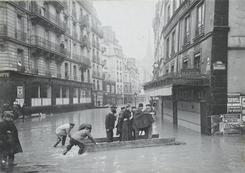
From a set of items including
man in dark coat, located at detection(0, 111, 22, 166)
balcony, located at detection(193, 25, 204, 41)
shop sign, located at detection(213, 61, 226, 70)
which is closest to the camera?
man in dark coat, located at detection(0, 111, 22, 166)

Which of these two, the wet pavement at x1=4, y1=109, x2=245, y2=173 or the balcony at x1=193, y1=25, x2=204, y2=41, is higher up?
the balcony at x1=193, y1=25, x2=204, y2=41

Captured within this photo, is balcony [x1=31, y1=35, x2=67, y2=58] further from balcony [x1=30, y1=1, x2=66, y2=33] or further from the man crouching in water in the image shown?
the man crouching in water

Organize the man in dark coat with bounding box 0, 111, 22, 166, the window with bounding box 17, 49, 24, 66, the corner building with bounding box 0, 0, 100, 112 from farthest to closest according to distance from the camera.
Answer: the window with bounding box 17, 49, 24, 66 < the corner building with bounding box 0, 0, 100, 112 < the man in dark coat with bounding box 0, 111, 22, 166

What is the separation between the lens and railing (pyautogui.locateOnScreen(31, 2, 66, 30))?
28.7m

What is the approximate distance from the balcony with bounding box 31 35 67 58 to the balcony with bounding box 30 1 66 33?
1687 mm

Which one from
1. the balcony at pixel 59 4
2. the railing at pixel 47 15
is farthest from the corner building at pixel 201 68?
the balcony at pixel 59 4

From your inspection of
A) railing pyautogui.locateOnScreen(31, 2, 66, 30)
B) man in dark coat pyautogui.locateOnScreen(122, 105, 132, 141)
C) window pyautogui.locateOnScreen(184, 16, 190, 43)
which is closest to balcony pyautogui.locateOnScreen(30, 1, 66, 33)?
railing pyautogui.locateOnScreen(31, 2, 66, 30)

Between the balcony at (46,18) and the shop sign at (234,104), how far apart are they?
20.7 metres

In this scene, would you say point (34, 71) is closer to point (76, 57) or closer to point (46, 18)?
point (46, 18)

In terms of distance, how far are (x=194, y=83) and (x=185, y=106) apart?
3904 mm

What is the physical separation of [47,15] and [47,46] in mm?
3298

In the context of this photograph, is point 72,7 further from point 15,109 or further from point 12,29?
point 15,109

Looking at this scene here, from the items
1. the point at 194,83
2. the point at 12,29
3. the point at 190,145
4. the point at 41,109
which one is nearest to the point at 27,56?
the point at 12,29

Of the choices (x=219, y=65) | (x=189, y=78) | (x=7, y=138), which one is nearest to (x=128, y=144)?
(x=7, y=138)
